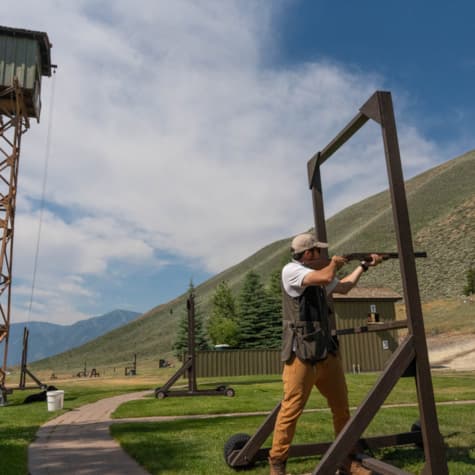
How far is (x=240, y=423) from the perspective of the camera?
775 cm

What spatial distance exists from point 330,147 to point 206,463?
370 centimetres

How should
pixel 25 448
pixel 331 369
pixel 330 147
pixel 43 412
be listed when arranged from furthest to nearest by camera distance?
pixel 43 412 → pixel 25 448 → pixel 330 147 → pixel 331 369

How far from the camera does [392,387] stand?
3518 mm

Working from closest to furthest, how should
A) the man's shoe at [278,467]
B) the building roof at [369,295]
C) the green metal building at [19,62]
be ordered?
the man's shoe at [278,467] < the green metal building at [19,62] < the building roof at [369,295]

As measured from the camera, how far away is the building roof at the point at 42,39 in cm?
2123

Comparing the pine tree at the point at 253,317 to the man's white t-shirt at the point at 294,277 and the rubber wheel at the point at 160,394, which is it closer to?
the rubber wheel at the point at 160,394

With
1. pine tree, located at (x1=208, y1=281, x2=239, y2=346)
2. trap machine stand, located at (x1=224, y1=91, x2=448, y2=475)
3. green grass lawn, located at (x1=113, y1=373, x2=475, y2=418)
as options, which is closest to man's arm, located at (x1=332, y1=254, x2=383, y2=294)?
trap machine stand, located at (x1=224, y1=91, x2=448, y2=475)

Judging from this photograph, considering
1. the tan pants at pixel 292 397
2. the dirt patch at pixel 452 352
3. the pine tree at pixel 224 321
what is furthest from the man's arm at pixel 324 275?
the pine tree at pixel 224 321

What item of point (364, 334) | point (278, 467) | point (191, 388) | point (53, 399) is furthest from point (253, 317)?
point (278, 467)

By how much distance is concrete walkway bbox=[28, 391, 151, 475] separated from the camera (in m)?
4.74

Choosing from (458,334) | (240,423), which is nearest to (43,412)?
(240,423)

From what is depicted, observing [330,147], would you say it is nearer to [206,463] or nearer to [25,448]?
[206,463]

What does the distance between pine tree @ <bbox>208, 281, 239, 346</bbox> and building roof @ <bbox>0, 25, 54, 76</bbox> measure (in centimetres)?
2203

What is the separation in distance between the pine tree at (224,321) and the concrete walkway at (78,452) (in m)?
27.6
